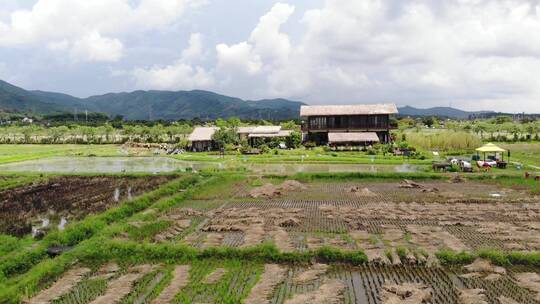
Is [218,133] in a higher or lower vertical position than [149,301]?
higher

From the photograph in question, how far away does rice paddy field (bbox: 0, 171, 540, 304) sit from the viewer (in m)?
8.45

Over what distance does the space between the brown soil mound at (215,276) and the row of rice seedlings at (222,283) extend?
0.04 meters

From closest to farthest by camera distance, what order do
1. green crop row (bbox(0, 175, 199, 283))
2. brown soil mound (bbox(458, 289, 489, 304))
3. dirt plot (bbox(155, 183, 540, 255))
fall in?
brown soil mound (bbox(458, 289, 489, 304)) → green crop row (bbox(0, 175, 199, 283)) → dirt plot (bbox(155, 183, 540, 255))

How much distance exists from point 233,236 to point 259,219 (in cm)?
194

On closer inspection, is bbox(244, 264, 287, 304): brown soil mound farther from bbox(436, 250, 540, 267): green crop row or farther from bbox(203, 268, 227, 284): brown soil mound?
bbox(436, 250, 540, 267): green crop row

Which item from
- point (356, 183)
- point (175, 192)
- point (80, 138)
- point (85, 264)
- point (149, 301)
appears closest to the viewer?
point (149, 301)

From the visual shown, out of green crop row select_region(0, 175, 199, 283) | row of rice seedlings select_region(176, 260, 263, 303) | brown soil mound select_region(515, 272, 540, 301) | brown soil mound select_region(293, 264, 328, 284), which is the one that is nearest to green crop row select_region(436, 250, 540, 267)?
brown soil mound select_region(515, 272, 540, 301)

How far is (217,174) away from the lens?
24672mm

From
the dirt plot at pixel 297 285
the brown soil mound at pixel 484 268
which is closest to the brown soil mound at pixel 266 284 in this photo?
the dirt plot at pixel 297 285

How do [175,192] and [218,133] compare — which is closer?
[175,192]

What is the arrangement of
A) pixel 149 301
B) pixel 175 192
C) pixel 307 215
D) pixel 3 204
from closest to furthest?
pixel 149 301, pixel 307 215, pixel 3 204, pixel 175 192

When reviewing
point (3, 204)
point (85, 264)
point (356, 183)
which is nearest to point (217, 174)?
point (356, 183)

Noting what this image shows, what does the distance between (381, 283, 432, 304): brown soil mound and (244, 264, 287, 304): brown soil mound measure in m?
2.10

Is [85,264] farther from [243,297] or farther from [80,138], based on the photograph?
[80,138]
